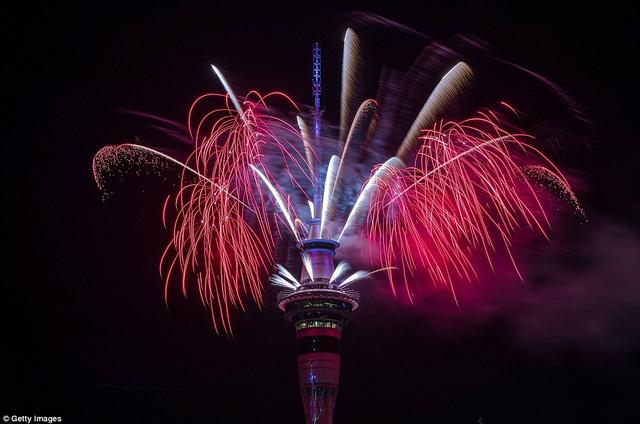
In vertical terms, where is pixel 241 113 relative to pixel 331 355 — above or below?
above

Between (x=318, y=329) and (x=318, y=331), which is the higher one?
(x=318, y=329)

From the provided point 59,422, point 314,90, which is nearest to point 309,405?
point 59,422

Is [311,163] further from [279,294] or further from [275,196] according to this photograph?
[279,294]

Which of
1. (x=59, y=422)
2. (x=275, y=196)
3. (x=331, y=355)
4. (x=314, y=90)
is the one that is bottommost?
(x=59, y=422)

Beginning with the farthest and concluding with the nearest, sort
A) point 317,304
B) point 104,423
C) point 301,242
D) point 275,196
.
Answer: point 104,423, point 317,304, point 301,242, point 275,196

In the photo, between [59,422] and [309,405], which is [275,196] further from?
[59,422]

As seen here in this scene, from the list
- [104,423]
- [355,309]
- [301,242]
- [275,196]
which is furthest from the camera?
[104,423]

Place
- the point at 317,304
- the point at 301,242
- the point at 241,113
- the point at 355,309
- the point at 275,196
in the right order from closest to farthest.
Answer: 1. the point at 241,113
2. the point at 275,196
3. the point at 301,242
4. the point at 317,304
5. the point at 355,309

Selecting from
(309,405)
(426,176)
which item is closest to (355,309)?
(309,405)

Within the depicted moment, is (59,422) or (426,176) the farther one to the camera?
(59,422)
